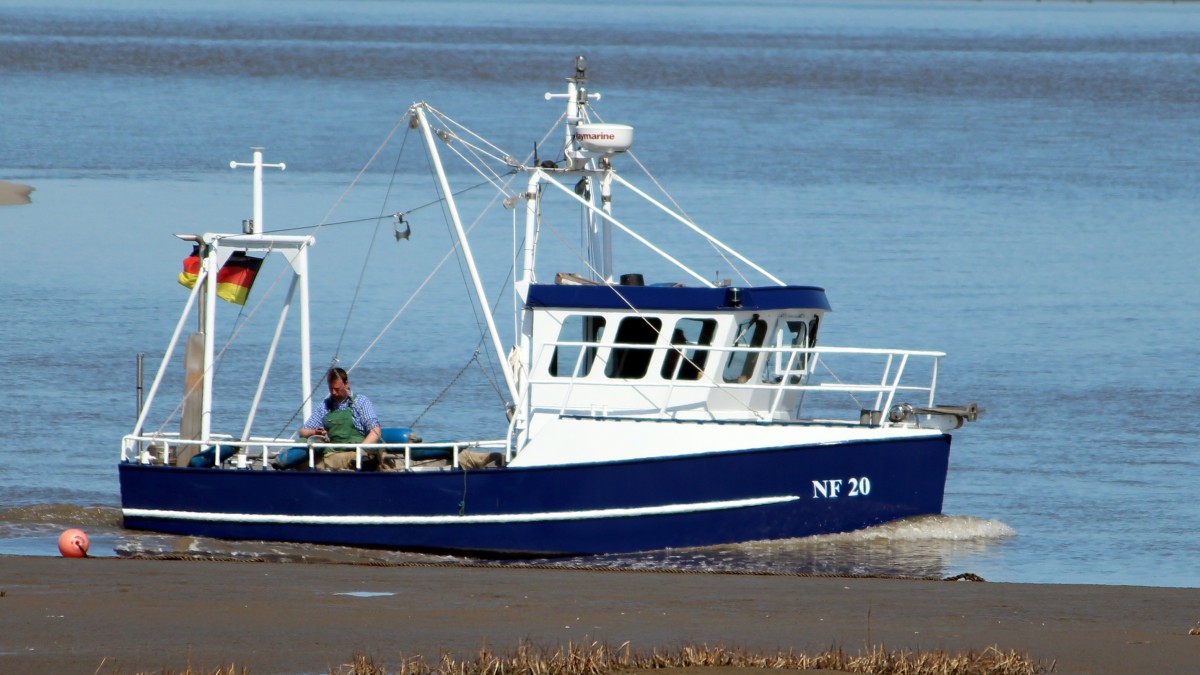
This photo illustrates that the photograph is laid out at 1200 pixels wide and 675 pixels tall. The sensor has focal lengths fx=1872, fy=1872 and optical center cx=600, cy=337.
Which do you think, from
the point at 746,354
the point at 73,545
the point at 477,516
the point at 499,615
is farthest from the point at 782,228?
the point at 499,615

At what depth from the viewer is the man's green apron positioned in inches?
609

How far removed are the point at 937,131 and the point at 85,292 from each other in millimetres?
34098

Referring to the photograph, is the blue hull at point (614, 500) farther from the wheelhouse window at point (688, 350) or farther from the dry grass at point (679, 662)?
the dry grass at point (679, 662)

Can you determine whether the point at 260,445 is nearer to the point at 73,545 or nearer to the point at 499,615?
the point at 73,545

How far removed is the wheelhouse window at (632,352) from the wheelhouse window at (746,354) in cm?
67

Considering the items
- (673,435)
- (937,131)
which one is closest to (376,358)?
(673,435)

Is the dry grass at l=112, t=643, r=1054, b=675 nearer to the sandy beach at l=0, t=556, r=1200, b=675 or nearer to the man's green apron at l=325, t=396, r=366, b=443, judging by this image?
the sandy beach at l=0, t=556, r=1200, b=675

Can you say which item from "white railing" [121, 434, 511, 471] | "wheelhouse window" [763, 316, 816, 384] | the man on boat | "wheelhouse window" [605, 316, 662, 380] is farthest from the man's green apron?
"wheelhouse window" [763, 316, 816, 384]

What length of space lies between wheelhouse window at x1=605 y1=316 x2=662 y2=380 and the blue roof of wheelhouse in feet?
0.54

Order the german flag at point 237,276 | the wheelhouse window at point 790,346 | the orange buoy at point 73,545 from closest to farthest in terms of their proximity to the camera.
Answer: the orange buoy at point 73,545, the wheelhouse window at point 790,346, the german flag at point 237,276

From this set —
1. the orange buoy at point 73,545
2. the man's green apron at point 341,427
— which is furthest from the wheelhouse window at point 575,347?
the orange buoy at point 73,545

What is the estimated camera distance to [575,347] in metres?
15.6

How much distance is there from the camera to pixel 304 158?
45.3 meters

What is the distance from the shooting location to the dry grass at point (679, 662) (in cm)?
845
